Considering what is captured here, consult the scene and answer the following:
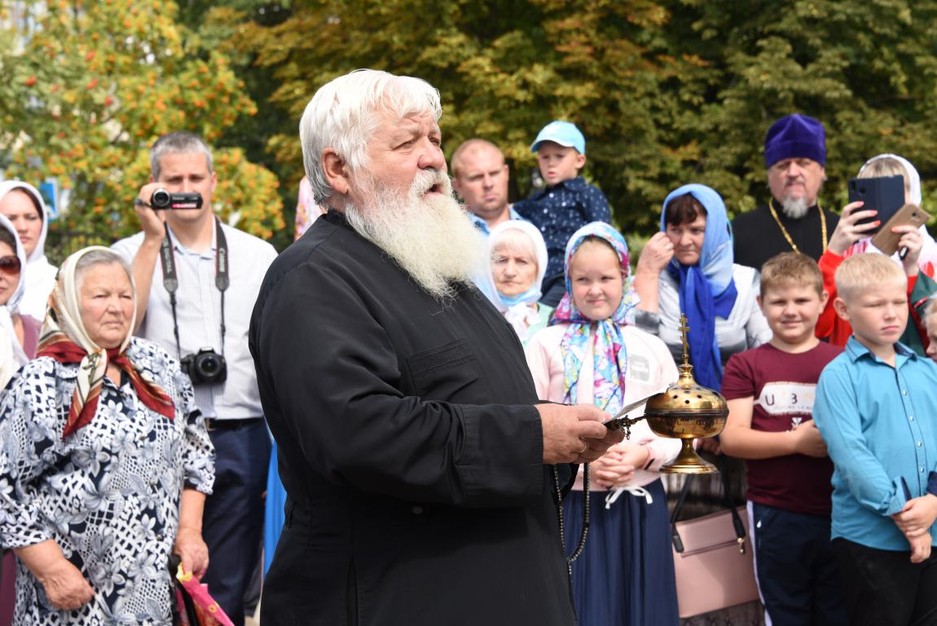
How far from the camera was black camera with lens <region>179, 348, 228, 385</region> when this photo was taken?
5.11 meters

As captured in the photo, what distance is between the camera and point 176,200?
5.33 meters

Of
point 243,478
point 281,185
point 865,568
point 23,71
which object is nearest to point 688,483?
point 865,568

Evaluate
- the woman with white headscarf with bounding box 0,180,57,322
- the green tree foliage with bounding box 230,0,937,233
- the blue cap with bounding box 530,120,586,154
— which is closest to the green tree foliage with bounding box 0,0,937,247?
the green tree foliage with bounding box 230,0,937,233

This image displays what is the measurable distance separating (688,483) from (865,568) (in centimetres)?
93

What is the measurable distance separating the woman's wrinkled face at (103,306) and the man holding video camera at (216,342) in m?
0.59

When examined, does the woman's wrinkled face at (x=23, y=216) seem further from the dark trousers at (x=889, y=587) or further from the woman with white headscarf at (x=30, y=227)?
the dark trousers at (x=889, y=587)

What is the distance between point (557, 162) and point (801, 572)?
2.89m

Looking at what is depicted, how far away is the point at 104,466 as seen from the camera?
172 inches

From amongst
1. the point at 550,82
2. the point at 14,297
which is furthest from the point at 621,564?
the point at 550,82

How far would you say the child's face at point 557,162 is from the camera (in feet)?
23.3

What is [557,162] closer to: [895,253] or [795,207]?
[795,207]

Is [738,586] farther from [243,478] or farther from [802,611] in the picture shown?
[243,478]

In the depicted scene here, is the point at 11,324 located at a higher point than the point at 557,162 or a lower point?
lower

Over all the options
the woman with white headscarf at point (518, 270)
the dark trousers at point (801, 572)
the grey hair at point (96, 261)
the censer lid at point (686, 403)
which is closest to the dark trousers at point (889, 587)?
the dark trousers at point (801, 572)
